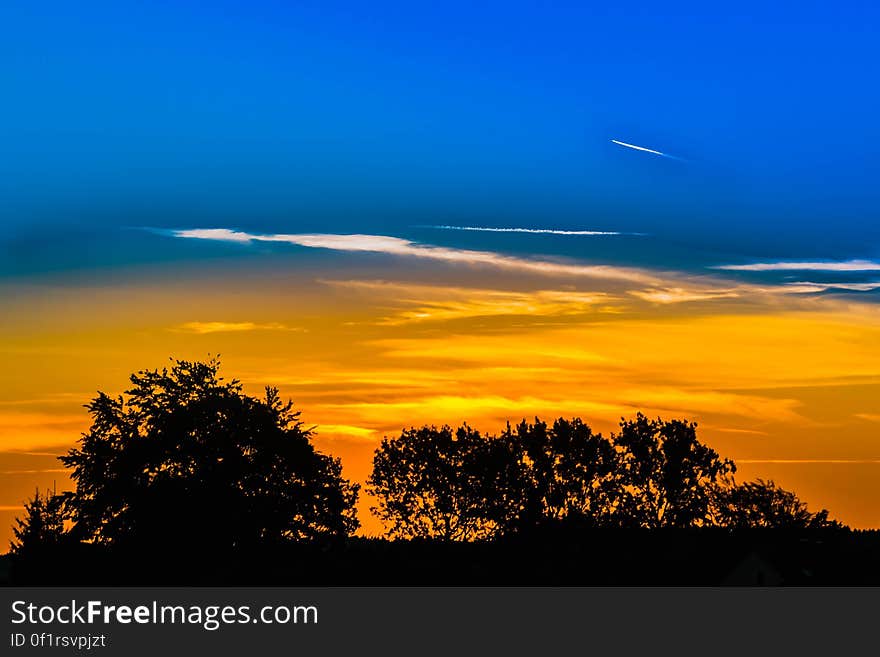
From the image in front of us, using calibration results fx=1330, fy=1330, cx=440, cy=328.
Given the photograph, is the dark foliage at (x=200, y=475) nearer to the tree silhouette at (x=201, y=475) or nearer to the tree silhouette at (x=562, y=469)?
the tree silhouette at (x=201, y=475)

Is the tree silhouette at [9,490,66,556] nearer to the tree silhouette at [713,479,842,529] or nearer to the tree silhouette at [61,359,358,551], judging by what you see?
the tree silhouette at [61,359,358,551]

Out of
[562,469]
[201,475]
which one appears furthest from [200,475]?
[562,469]

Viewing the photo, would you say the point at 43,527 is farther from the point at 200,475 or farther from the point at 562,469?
the point at 562,469

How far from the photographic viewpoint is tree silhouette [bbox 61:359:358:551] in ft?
291

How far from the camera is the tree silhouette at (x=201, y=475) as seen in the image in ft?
291

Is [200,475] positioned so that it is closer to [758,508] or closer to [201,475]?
[201,475]

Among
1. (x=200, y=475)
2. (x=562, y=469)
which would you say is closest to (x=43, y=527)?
(x=200, y=475)

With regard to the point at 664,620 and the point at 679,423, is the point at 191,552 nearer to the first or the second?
the point at 664,620

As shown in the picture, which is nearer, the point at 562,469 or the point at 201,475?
the point at 201,475

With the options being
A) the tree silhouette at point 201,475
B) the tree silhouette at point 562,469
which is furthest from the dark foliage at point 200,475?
the tree silhouette at point 562,469

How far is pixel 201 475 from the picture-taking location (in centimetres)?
9062

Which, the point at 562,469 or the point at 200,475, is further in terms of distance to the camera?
the point at 562,469

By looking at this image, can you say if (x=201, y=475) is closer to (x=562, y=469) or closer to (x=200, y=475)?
(x=200, y=475)

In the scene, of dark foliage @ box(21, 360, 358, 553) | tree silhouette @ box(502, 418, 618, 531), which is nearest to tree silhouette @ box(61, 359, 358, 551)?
dark foliage @ box(21, 360, 358, 553)
